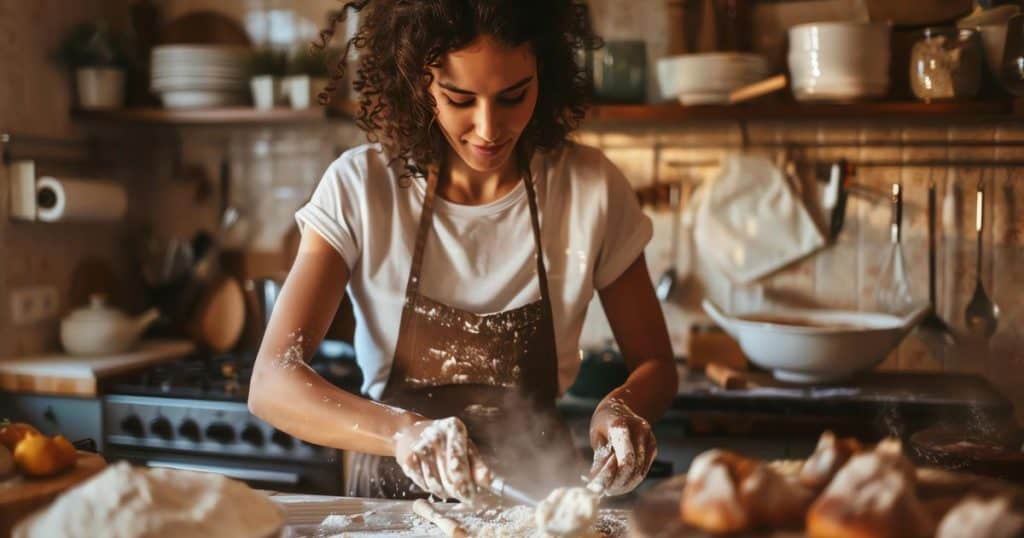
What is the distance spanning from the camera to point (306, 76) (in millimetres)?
3109

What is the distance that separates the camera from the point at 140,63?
3.42 meters

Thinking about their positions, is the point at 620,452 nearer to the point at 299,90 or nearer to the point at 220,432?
the point at 220,432

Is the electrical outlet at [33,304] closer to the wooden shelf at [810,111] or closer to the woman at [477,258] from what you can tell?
the woman at [477,258]

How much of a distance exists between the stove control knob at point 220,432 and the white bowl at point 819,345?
4.88 feet

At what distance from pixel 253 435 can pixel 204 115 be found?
1114mm

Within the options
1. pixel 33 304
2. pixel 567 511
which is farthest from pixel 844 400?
pixel 33 304

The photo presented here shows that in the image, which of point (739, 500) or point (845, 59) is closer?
point (739, 500)

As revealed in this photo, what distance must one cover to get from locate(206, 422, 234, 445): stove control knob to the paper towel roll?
0.85 metres

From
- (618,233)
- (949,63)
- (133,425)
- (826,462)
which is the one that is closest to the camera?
(826,462)

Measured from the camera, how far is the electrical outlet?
300 centimetres

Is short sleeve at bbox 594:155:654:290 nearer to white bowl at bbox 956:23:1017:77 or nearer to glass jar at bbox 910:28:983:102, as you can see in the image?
glass jar at bbox 910:28:983:102

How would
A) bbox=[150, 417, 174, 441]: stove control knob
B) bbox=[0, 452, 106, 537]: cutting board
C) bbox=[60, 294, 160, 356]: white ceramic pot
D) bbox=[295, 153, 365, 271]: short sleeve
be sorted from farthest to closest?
bbox=[60, 294, 160, 356]: white ceramic pot < bbox=[150, 417, 174, 441]: stove control knob < bbox=[295, 153, 365, 271]: short sleeve < bbox=[0, 452, 106, 537]: cutting board

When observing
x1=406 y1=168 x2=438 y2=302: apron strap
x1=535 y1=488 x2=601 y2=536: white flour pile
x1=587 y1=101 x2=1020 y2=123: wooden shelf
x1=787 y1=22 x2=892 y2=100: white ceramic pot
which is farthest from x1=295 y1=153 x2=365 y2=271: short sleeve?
x1=787 y1=22 x2=892 y2=100: white ceramic pot

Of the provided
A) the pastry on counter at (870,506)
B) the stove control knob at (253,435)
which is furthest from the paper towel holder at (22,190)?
the pastry on counter at (870,506)
